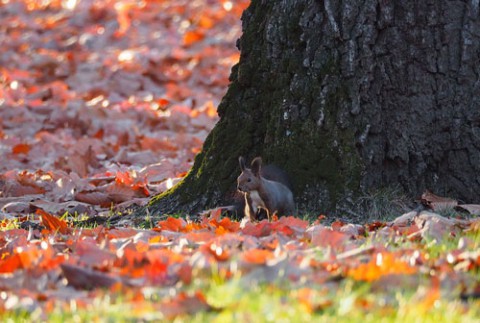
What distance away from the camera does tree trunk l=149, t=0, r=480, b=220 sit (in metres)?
5.81

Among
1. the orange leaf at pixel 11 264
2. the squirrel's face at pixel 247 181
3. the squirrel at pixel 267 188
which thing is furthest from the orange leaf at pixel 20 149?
the orange leaf at pixel 11 264

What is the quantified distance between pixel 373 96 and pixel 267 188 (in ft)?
2.92

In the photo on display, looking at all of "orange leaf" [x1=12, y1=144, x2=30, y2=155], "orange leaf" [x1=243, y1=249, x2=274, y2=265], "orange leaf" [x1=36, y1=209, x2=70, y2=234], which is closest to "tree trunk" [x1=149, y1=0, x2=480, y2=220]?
"orange leaf" [x1=36, y1=209, x2=70, y2=234]

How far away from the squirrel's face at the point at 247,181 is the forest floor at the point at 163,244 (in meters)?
0.26

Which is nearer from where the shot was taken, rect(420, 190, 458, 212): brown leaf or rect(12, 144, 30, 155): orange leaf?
rect(420, 190, 458, 212): brown leaf

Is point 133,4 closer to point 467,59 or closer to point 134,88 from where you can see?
point 134,88

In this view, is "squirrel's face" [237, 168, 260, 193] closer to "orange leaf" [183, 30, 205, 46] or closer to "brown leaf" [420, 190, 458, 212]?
"brown leaf" [420, 190, 458, 212]

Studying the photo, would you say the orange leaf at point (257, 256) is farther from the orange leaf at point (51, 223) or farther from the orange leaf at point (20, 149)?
the orange leaf at point (20, 149)

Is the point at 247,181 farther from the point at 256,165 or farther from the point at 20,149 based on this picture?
the point at 20,149

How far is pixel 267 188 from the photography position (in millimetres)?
5977

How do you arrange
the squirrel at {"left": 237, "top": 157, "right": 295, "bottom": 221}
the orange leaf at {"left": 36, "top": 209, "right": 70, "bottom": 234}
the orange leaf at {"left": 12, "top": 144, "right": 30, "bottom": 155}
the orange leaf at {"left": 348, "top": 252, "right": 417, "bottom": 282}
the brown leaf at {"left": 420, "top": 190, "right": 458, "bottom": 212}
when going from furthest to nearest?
1. the orange leaf at {"left": 12, "top": 144, "right": 30, "bottom": 155}
2. the squirrel at {"left": 237, "top": 157, "right": 295, "bottom": 221}
3. the brown leaf at {"left": 420, "top": 190, "right": 458, "bottom": 212}
4. the orange leaf at {"left": 36, "top": 209, "right": 70, "bottom": 234}
5. the orange leaf at {"left": 348, "top": 252, "right": 417, "bottom": 282}

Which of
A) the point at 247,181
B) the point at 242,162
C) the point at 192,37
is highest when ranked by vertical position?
the point at 192,37

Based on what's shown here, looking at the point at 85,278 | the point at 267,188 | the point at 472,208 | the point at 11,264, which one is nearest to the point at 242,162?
the point at 267,188

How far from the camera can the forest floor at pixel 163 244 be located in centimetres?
322
